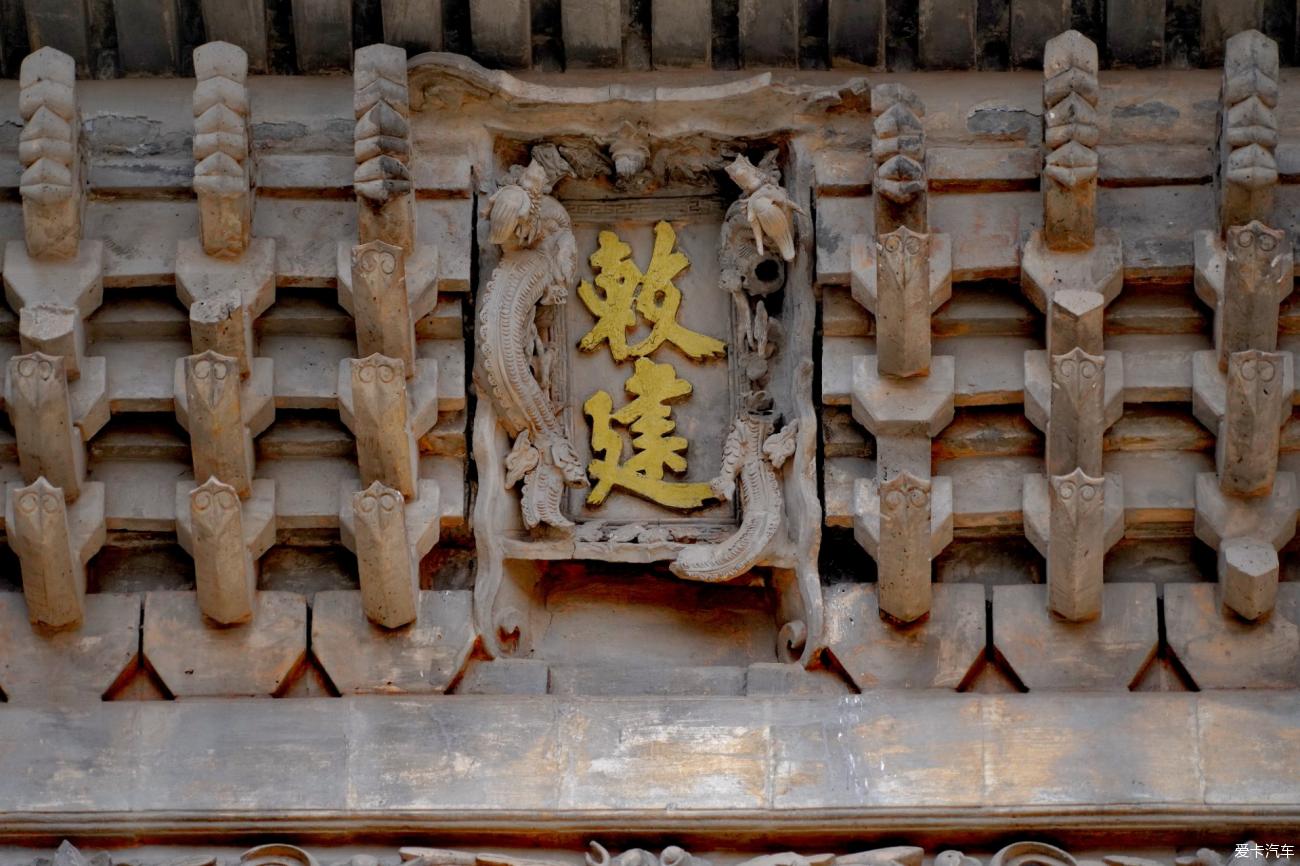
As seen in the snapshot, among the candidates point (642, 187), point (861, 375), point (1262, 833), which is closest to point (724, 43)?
point (642, 187)

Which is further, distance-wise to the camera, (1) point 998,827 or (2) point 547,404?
(2) point 547,404

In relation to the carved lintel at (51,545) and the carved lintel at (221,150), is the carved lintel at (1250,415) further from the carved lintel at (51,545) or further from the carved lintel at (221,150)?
the carved lintel at (51,545)

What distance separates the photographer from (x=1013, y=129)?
10.5 m

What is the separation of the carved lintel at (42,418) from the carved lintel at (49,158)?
43cm

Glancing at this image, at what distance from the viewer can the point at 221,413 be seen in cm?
978

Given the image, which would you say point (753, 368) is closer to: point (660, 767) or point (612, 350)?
point (612, 350)

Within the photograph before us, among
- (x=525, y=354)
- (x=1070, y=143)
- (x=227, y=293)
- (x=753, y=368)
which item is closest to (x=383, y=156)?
(x=227, y=293)

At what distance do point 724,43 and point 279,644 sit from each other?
2.39 m

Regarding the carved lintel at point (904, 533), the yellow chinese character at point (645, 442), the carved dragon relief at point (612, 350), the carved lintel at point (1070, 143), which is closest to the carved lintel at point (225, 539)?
the carved dragon relief at point (612, 350)

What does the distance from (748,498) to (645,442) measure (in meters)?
0.46

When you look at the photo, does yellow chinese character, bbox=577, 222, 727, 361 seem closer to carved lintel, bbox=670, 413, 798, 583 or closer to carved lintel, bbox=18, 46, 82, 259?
carved lintel, bbox=670, 413, 798, 583

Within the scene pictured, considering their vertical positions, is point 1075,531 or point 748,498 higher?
point 748,498

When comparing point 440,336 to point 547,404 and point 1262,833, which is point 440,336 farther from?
point 1262,833

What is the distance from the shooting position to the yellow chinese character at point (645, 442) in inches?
404
